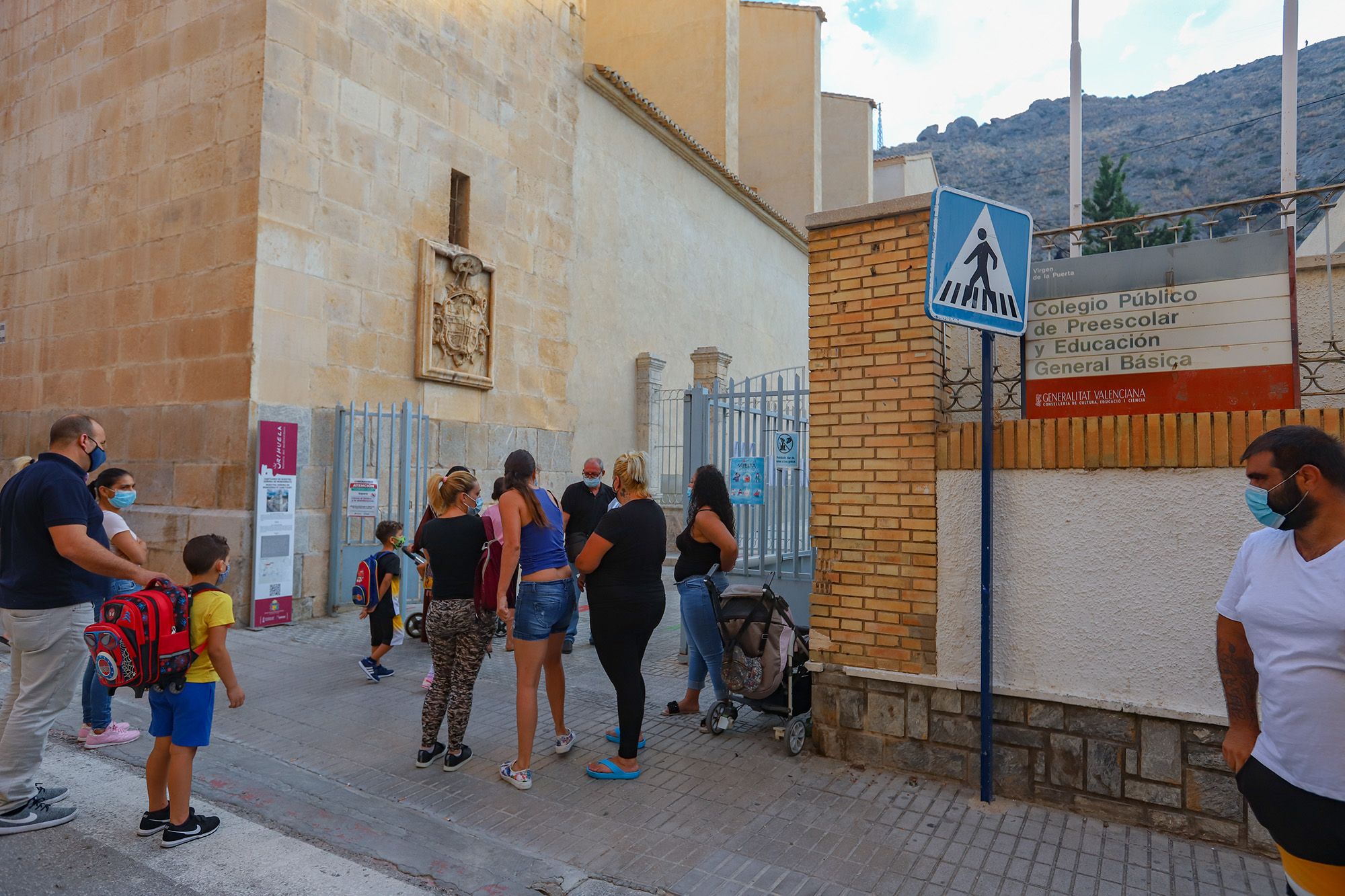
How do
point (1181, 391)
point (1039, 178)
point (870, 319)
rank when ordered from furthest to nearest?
point (1039, 178) → point (870, 319) → point (1181, 391)

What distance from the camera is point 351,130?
9766 millimetres

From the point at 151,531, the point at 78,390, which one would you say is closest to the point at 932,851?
the point at 151,531

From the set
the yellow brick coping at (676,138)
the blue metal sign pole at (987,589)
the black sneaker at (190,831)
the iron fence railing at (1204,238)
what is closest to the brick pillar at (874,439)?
the iron fence railing at (1204,238)

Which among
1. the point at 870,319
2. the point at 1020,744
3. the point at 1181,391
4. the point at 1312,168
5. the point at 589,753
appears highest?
the point at 1312,168

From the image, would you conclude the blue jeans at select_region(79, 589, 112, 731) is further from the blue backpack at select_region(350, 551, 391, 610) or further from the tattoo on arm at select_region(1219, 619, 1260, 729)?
the tattoo on arm at select_region(1219, 619, 1260, 729)

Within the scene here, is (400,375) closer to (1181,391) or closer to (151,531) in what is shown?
(151,531)

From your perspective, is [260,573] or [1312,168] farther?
[1312,168]

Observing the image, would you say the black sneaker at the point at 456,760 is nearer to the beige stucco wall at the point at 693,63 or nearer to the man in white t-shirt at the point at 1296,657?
the man in white t-shirt at the point at 1296,657

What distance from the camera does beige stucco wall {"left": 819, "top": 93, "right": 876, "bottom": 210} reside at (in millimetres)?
31781

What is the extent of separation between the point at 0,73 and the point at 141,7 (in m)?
3.83

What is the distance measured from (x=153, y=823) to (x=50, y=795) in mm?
745

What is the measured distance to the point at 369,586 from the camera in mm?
6656

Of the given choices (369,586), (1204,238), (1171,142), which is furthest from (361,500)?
(1171,142)

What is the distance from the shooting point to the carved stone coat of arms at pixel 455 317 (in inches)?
418
